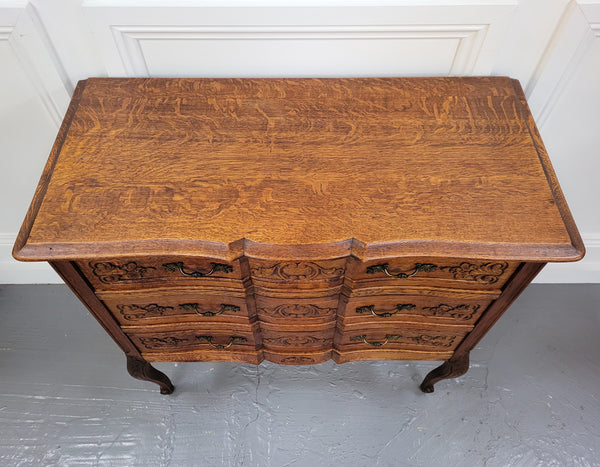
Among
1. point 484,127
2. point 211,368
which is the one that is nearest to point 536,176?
point 484,127

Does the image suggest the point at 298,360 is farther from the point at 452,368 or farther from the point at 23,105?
the point at 23,105

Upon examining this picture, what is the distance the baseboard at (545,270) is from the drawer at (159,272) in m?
1.02

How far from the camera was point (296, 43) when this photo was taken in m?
1.07

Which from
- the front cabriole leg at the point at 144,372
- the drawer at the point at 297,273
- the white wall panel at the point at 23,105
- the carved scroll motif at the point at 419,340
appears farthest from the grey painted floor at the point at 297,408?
the drawer at the point at 297,273

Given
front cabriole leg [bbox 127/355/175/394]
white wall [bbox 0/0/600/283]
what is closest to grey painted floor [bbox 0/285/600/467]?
front cabriole leg [bbox 127/355/175/394]

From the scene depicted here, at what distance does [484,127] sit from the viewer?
0.96 m

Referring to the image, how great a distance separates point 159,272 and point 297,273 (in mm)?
294

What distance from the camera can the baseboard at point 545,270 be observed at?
1.68m

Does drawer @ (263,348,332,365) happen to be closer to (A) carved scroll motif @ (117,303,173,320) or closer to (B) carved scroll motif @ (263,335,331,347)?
(B) carved scroll motif @ (263,335,331,347)

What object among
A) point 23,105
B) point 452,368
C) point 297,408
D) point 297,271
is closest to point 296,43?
point 297,271

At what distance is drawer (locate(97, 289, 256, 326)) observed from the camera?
3.13ft

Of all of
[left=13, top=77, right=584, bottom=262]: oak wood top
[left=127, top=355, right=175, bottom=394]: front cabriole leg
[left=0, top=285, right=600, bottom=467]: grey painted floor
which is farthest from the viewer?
[left=0, top=285, right=600, bottom=467]: grey painted floor

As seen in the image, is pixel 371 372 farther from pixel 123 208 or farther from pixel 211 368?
pixel 123 208

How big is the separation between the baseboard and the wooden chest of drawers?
2.87ft
